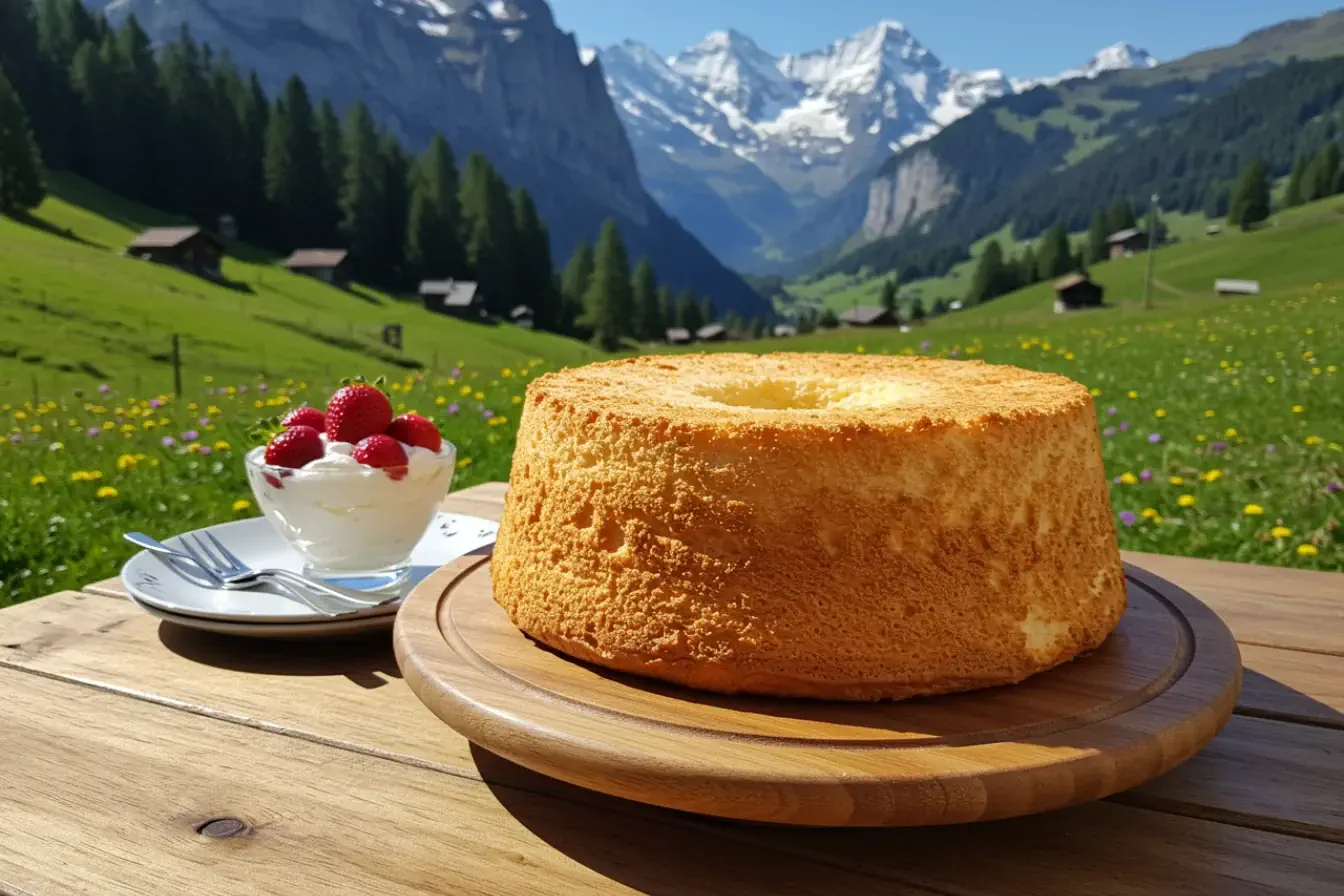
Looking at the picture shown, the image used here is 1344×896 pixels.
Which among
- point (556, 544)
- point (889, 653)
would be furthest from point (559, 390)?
point (889, 653)

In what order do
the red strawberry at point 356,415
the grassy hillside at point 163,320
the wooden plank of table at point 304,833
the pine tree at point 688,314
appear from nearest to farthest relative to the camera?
the wooden plank of table at point 304,833, the red strawberry at point 356,415, the grassy hillside at point 163,320, the pine tree at point 688,314

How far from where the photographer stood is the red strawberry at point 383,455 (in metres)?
2.35

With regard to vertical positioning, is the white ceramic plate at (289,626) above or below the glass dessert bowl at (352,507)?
below

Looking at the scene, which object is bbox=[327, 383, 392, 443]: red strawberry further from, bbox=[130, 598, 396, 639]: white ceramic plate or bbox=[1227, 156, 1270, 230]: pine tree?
bbox=[1227, 156, 1270, 230]: pine tree

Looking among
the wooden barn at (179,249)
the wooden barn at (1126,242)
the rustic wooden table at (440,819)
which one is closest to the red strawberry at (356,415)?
the rustic wooden table at (440,819)

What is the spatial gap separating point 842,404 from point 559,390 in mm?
594

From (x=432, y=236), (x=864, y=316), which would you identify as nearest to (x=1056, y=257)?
(x=864, y=316)

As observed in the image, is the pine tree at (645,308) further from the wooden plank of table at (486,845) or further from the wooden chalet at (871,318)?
the wooden plank of table at (486,845)

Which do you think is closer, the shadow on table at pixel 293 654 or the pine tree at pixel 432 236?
the shadow on table at pixel 293 654

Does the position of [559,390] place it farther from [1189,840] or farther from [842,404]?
[1189,840]

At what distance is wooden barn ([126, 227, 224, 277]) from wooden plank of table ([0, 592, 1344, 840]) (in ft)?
160

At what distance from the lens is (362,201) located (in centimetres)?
6041

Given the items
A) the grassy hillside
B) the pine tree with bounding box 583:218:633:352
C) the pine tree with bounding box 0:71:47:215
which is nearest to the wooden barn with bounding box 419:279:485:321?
the grassy hillside

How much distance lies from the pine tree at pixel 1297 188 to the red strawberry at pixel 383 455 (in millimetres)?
112814
